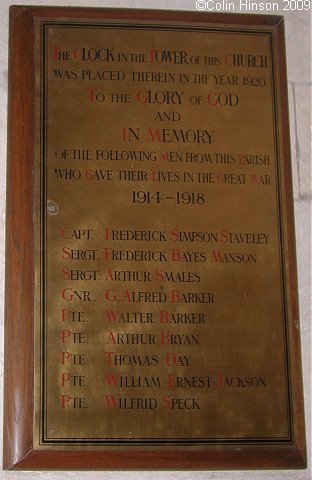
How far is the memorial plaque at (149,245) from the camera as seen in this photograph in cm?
209

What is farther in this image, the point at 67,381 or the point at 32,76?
the point at 32,76

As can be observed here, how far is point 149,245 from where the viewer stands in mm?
2199

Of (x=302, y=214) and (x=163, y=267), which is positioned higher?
(x=302, y=214)

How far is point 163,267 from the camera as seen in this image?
2.19m

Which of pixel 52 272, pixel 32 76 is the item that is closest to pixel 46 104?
pixel 32 76

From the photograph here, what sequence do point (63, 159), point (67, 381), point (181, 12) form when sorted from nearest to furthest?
point (67, 381), point (63, 159), point (181, 12)

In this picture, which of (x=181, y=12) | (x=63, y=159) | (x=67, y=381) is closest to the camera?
(x=67, y=381)

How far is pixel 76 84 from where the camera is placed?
90.7 inches

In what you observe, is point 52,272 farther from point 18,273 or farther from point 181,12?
point 181,12

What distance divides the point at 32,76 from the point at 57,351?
814 millimetres

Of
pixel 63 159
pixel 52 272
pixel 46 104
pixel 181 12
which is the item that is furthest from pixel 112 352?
pixel 181 12

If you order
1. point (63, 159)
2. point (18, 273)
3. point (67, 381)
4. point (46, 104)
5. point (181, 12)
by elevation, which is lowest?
point (67, 381)

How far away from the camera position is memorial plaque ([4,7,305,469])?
2.09 meters

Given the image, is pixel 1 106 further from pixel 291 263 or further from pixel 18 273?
pixel 291 263
